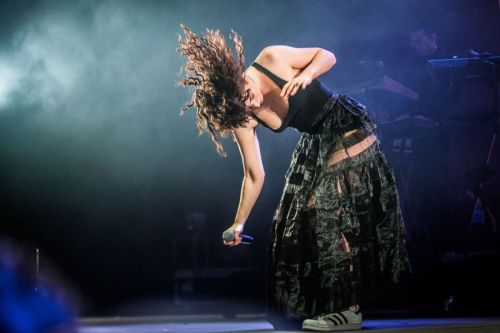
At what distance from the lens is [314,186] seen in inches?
116

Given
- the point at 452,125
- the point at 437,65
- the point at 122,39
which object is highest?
the point at 122,39

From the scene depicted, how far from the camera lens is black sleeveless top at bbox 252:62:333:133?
9.58ft

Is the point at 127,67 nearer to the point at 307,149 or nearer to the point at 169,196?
the point at 169,196

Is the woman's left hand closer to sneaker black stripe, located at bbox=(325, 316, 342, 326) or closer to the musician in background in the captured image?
sneaker black stripe, located at bbox=(325, 316, 342, 326)

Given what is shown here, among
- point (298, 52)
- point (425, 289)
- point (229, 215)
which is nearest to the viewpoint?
point (298, 52)

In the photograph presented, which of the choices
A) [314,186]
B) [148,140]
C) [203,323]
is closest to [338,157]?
[314,186]

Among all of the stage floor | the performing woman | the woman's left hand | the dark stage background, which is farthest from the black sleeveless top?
the dark stage background

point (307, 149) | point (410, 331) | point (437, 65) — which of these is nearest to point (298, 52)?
point (307, 149)

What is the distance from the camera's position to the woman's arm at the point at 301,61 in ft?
9.05

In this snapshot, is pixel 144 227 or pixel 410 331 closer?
pixel 410 331

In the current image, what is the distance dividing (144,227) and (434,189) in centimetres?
233

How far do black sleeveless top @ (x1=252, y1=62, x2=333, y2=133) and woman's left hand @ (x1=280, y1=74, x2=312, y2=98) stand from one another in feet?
0.35

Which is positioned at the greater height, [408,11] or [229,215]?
[408,11]

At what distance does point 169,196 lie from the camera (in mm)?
5473
